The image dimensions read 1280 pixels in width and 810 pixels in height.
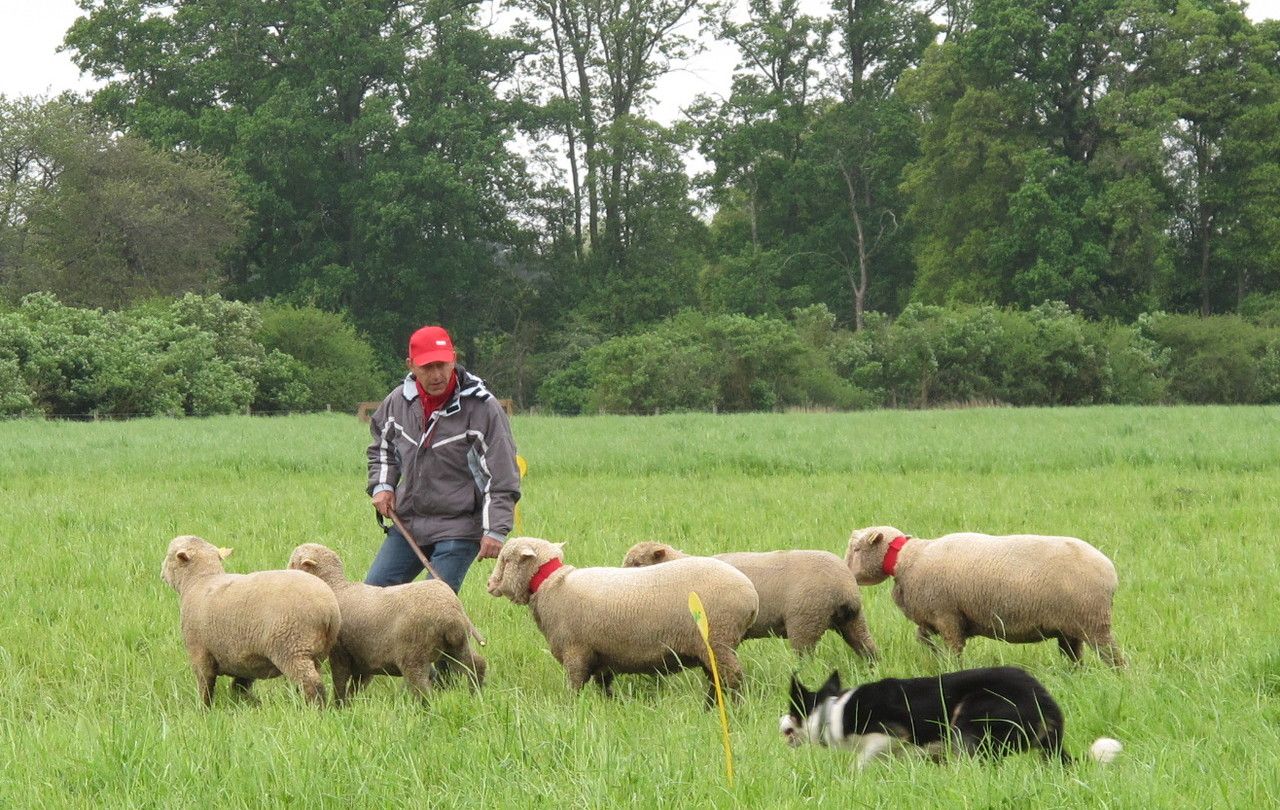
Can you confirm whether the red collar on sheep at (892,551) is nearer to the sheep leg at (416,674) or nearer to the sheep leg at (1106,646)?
the sheep leg at (1106,646)

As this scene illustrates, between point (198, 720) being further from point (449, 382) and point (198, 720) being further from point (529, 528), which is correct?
point (529, 528)

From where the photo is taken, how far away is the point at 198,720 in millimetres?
6020

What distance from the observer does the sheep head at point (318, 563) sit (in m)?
7.14

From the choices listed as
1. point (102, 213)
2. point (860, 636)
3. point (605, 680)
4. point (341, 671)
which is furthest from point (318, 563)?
point (102, 213)

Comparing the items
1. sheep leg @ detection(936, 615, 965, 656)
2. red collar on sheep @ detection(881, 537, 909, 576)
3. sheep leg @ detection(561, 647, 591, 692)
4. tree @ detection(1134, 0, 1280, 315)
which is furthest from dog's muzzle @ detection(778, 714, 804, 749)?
tree @ detection(1134, 0, 1280, 315)

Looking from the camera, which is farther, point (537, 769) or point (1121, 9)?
point (1121, 9)

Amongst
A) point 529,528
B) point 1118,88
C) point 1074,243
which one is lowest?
point 529,528

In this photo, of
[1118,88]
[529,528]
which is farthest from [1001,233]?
[529,528]

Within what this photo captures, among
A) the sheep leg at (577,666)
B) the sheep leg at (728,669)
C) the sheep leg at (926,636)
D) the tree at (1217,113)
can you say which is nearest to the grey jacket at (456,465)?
the sheep leg at (577,666)

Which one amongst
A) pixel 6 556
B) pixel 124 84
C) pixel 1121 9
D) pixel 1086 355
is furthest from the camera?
pixel 124 84

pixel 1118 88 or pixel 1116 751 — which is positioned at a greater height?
pixel 1118 88

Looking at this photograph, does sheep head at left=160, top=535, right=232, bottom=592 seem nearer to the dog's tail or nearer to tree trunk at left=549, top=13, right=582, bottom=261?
the dog's tail

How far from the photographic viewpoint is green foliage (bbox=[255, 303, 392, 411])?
49875 mm

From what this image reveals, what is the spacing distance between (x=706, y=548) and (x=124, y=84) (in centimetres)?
5446
